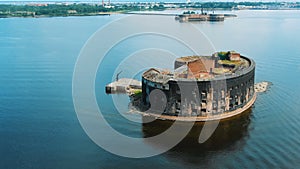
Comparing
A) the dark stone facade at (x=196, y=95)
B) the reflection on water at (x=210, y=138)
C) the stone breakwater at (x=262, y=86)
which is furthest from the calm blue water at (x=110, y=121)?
the dark stone facade at (x=196, y=95)

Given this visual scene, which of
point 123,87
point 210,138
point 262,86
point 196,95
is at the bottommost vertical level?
point 210,138

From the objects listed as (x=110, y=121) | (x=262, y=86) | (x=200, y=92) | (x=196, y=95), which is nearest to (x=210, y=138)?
(x=196, y=95)

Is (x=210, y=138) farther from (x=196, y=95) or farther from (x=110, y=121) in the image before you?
(x=110, y=121)

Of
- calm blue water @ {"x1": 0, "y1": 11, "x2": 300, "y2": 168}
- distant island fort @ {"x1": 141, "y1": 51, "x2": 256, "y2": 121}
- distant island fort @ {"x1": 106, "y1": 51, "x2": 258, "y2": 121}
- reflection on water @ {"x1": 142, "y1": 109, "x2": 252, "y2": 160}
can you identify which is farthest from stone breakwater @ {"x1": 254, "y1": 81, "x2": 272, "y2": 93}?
reflection on water @ {"x1": 142, "y1": 109, "x2": 252, "y2": 160}

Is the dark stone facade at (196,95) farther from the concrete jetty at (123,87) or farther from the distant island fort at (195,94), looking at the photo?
the concrete jetty at (123,87)

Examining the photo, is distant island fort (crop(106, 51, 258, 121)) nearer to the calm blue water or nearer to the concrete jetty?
the calm blue water

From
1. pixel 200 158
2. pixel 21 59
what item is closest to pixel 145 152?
pixel 200 158

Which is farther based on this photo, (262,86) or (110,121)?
(262,86)
